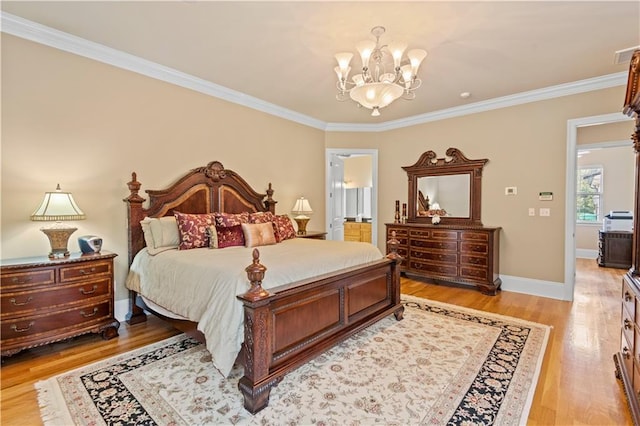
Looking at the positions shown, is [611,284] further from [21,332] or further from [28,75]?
[28,75]

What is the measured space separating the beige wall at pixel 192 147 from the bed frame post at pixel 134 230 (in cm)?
11

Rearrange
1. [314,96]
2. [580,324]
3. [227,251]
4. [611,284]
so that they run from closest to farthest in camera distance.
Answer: [227,251] → [580,324] → [314,96] → [611,284]

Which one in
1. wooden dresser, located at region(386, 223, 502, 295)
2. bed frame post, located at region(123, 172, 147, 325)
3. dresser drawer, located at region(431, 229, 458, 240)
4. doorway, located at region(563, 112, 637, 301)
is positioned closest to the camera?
bed frame post, located at region(123, 172, 147, 325)

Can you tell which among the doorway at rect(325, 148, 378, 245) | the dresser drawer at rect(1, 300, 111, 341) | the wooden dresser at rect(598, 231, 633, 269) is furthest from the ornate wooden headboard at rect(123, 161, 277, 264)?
the wooden dresser at rect(598, 231, 633, 269)

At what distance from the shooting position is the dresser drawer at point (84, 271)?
2574 mm

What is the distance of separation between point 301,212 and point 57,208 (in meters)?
3.18

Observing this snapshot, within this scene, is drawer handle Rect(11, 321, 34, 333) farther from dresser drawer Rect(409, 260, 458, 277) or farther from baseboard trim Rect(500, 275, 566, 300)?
baseboard trim Rect(500, 275, 566, 300)

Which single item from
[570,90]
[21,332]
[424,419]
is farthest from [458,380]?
[570,90]

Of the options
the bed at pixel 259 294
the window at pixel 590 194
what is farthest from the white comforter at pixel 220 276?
the window at pixel 590 194

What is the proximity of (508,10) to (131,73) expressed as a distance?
11.9 ft

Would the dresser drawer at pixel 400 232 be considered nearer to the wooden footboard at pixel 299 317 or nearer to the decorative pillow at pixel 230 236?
the wooden footboard at pixel 299 317

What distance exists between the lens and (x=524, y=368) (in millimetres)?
2322

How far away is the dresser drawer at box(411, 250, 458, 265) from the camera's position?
4.61m

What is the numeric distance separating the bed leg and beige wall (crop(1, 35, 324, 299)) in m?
0.16
